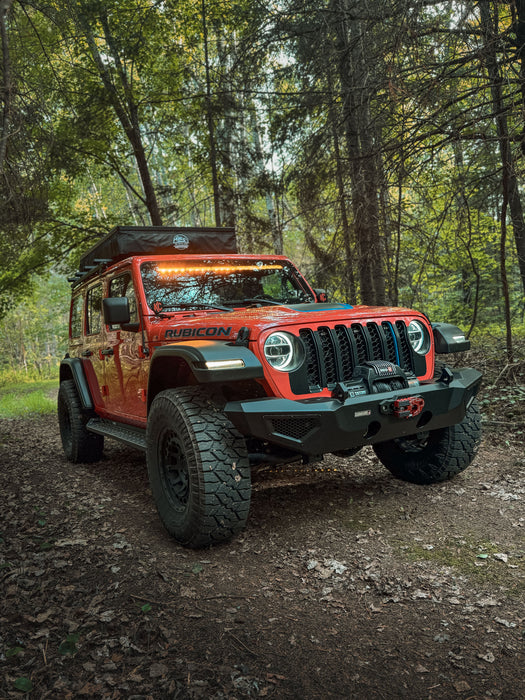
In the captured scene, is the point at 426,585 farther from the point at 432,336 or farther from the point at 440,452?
the point at 432,336

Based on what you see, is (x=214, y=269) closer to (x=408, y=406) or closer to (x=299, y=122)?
(x=408, y=406)

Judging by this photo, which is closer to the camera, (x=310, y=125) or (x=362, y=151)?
(x=362, y=151)

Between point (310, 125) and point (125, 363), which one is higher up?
point (310, 125)

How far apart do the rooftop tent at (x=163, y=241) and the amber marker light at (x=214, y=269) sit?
0.61 metres

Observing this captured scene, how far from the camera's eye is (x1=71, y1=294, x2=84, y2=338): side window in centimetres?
656

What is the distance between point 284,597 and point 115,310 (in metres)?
2.45

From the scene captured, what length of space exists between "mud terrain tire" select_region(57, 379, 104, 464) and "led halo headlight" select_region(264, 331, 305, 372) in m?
3.51

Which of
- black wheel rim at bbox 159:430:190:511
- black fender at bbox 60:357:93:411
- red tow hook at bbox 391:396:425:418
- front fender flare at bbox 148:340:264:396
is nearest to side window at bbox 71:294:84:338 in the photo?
black fender at bbox 60:357:93:411

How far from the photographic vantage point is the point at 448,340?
399 centimetres

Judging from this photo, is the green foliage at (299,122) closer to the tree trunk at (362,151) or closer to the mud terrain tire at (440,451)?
the tree trunk at (362,151)

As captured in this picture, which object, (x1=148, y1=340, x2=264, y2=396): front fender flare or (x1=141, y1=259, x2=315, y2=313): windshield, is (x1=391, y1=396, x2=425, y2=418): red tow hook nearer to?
(x1=148, y1=340, x2=264, y2=396): front fender flare

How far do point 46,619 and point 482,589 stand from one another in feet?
7.43

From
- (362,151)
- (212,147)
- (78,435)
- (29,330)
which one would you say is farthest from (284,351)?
(29,330)

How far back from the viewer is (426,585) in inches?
109
